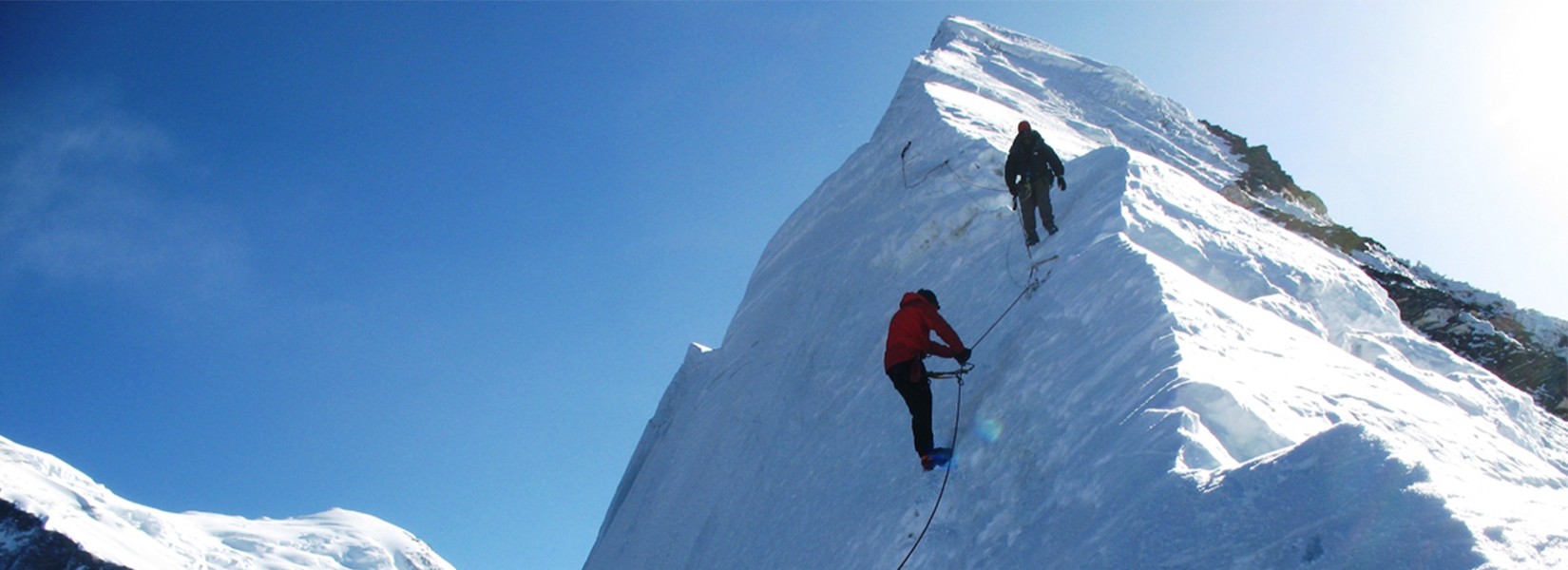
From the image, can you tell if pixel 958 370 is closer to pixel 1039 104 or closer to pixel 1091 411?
pixel 1091 411

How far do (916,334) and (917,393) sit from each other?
45 cm

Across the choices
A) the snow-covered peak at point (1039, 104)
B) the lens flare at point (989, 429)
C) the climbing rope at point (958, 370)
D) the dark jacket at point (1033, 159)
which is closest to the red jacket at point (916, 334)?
the climbing rope at point (958, 370)

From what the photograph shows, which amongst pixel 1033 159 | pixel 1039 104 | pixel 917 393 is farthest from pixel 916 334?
pixel 1039 104

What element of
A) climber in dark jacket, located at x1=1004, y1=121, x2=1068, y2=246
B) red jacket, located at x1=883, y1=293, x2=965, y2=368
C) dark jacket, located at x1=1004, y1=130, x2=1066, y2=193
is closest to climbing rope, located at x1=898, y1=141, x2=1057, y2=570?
red jacket, located at x1=883, y1=293, x2=965, y2=368

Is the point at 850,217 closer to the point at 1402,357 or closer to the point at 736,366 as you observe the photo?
the point at 736,366

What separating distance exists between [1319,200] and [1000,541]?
16260mm

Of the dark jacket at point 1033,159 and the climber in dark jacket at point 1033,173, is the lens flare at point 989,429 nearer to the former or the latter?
the climber in dark jacket at point 1033,173

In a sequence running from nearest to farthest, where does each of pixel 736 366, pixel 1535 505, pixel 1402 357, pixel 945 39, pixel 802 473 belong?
pixel 1535 505, pixel 1402 357, pixel 802 473, pixel 736 366, pixel 945 39

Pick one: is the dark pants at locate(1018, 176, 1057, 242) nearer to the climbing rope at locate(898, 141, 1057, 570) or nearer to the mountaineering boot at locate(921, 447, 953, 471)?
the climbing rope at locate(898, 141, 1057, 570)

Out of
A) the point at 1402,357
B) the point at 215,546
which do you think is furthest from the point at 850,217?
the point at 215,546

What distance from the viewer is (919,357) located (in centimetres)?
698

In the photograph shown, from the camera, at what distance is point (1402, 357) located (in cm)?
850

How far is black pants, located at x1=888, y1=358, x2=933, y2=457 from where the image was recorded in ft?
22.4

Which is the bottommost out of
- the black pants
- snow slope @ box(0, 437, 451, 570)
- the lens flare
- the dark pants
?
the lens flare
